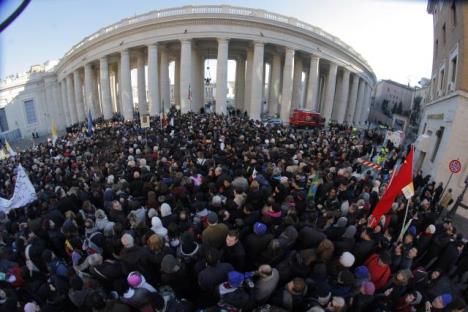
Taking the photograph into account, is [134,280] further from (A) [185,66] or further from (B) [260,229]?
(A) [185,66]

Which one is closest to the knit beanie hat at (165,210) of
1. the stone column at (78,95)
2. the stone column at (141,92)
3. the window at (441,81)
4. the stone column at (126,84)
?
the window at (441,81)

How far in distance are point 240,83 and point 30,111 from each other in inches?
1611

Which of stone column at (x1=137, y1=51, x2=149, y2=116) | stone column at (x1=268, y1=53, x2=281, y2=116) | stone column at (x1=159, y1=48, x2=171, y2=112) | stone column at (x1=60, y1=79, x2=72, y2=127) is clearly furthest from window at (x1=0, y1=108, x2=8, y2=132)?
stone column at (x1=268, y1=53, x2=281, y2=116)

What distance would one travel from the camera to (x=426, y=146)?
54.1ft

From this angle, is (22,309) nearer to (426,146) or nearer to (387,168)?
(387,168)

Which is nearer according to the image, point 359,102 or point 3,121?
point 3,121

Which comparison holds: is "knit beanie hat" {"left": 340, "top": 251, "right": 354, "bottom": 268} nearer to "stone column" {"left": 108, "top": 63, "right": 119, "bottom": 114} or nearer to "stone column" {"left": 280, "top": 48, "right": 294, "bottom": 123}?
"stone column" {"left": 280, "top": 48, "right": 294, "bottom": 123}

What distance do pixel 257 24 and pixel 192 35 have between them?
7.07m

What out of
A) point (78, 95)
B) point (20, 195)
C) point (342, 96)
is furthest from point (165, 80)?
point (20, 195)

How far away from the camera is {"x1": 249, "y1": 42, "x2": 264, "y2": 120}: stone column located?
28203 mm

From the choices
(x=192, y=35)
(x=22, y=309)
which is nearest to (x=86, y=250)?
(x=22, y=309)

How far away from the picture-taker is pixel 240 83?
36.7m

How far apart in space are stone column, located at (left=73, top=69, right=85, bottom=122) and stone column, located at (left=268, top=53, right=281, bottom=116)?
1224 inches

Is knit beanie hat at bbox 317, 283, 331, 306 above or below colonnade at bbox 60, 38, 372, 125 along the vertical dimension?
below
